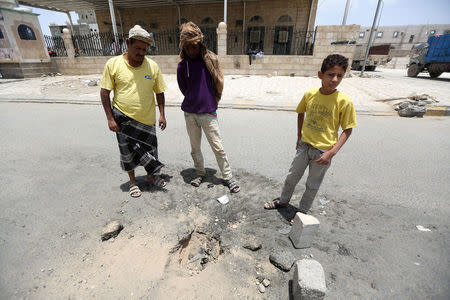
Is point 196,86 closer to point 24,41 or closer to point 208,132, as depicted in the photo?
point 208,132

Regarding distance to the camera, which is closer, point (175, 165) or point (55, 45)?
point (175, 165)

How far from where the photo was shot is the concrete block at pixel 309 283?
140 cm

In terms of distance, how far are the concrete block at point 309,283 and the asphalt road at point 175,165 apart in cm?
93

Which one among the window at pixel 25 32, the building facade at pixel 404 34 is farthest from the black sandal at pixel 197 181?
the building facade at pixel 404 34

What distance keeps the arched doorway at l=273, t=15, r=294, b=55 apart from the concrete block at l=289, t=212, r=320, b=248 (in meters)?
18.0

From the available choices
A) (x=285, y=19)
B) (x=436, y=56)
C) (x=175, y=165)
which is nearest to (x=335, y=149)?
(x=175, y=165)

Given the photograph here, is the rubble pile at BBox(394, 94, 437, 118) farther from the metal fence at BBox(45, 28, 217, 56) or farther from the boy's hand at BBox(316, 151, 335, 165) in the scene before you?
the metal fence at BBox(45, 28, 217, 56)

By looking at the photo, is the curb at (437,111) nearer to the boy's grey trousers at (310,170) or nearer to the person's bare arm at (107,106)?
the boy's grey trousers at (310,170)

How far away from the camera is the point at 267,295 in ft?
5.24

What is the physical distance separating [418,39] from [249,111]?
5976 cm

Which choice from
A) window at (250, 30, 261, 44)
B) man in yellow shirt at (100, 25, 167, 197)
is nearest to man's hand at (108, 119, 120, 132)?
man in yellow shirt at (100, 25, 167, 197)

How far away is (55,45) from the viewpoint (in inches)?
563

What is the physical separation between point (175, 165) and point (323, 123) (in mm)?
2251

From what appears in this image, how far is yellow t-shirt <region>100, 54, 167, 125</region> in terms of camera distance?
2.20 meters
